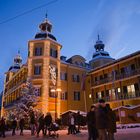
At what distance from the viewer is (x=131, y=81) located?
107 feet

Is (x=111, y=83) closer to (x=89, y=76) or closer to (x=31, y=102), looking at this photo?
(x=89, y=76)

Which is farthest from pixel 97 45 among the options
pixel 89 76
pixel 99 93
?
pixel 99 93

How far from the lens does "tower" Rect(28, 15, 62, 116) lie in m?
32.7

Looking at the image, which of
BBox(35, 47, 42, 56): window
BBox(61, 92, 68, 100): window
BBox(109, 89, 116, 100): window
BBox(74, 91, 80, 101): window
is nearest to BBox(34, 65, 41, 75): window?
BBox(35, 47, 42, 56): window

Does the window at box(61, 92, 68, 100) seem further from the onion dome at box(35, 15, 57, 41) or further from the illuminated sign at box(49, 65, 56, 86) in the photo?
the onion dome at box(35, 15, 57, 41)

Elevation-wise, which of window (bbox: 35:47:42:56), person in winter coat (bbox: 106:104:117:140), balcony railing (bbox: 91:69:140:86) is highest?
window (bbox: 35:47:42:56)

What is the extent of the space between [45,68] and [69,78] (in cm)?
632

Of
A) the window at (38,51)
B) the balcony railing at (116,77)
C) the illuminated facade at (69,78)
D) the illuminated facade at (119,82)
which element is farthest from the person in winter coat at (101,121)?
the window at (38,51)

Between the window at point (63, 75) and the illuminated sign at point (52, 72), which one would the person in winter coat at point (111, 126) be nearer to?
the illuminated sign at point (52, 72)

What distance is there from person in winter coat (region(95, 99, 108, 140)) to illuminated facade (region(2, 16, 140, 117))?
74.2 feet

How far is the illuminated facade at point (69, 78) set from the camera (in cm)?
3234

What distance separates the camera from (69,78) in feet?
127

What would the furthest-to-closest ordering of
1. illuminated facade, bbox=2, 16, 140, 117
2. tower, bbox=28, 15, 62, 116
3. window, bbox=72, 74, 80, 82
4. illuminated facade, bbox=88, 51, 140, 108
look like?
window, bbox=72, 74, 80, 82
tower, bbox=28, 15, 62, 116
illuminated facade, bbox=2, 16, 140, 117
illuminated facade, bbox=88, 51, 140, 108

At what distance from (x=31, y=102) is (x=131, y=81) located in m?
15.3
